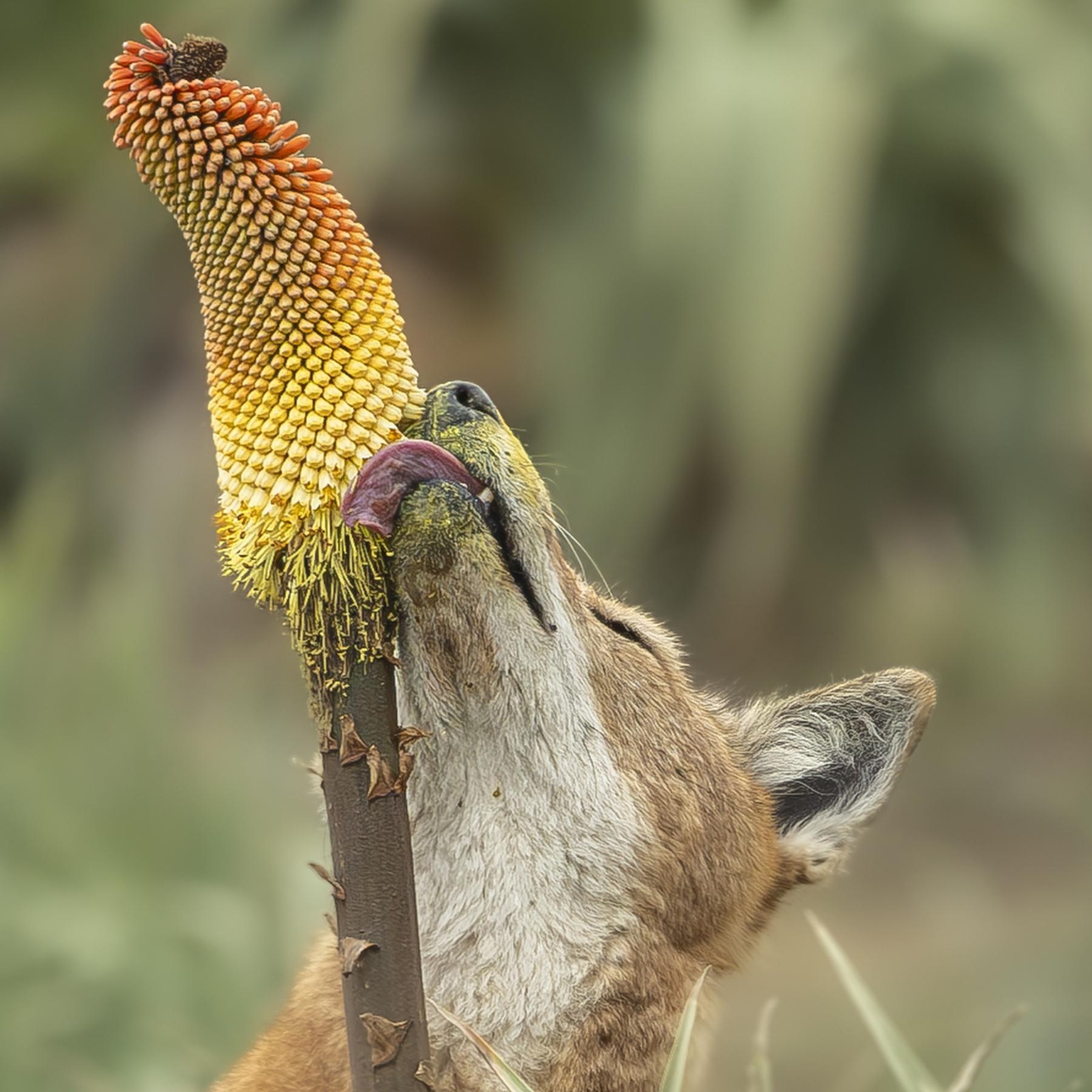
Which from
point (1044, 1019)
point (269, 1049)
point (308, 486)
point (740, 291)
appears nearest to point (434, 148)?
point (740, 291)

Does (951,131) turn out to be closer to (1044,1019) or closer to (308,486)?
(1044,1019)

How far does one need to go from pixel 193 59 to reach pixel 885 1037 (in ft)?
5.49

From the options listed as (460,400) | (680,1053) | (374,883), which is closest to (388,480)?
(460,400)

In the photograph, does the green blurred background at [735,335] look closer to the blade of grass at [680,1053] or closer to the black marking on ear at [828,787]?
the black marking on ear at [828,787]

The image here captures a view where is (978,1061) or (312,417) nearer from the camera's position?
(312,417)

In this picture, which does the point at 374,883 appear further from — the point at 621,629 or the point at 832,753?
the point at 832,753

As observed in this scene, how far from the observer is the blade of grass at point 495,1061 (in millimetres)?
1747

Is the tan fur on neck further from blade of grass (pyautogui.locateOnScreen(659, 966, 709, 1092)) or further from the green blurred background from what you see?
the green blurred background

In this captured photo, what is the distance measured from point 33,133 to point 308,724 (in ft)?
9.30

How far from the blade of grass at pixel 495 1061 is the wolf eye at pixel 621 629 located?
2.09 feet

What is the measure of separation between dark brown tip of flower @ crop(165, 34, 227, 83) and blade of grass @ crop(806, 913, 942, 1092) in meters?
1.48

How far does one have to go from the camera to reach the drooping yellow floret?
1.33m

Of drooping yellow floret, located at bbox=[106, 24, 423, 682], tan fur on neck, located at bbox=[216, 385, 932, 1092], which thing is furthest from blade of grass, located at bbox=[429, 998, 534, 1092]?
drooping yellow floret, located at bbox=[106, 24, 423, 682]

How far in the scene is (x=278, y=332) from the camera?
1.40m
